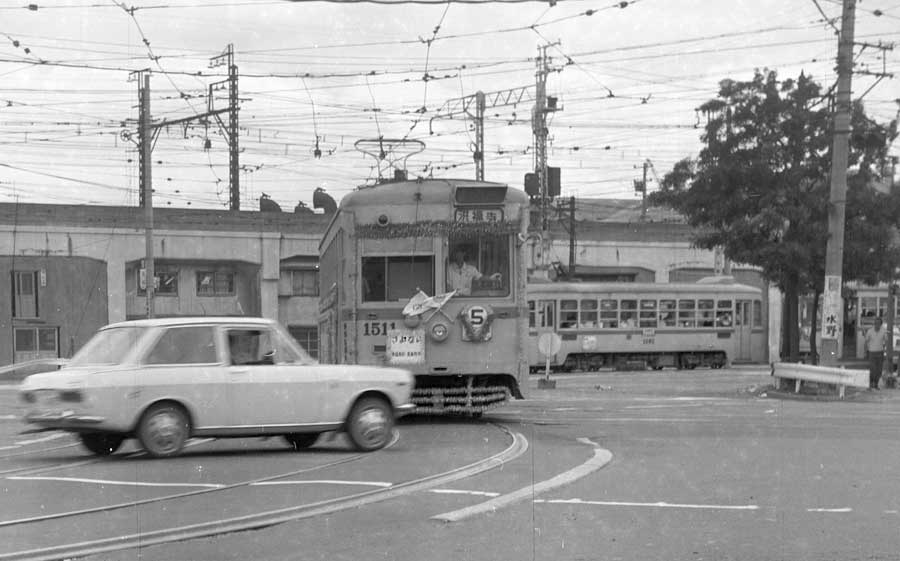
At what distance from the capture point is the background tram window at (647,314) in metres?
36.1

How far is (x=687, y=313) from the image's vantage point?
36625 mm

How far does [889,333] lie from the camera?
Answer: 83.9 ft

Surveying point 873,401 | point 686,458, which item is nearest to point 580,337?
point 873,401

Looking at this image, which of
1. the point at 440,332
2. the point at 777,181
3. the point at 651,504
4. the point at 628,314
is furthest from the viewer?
the point at 628,314

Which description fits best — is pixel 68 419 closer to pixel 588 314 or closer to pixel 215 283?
pixel 588 314

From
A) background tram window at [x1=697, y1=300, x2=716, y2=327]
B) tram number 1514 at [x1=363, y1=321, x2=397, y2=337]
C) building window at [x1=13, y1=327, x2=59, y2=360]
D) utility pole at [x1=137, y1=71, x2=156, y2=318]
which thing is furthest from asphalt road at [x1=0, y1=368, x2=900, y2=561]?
background tram window at [x1=697, y1=300, x2=716, y2=327]

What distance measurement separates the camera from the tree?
24.8 metres

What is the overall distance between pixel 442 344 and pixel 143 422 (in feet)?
17.0

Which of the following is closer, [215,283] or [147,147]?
[147,147]

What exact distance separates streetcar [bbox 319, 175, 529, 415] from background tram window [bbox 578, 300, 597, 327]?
20.3m

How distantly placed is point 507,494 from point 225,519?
219 cm

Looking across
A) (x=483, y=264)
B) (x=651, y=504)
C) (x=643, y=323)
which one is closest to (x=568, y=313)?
(x=643, y=323)

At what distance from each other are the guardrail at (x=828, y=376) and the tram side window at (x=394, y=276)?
9.89 meters

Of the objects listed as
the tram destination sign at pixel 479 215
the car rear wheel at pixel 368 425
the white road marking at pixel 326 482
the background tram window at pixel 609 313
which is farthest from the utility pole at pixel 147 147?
the white road marking at pixel 326 482
